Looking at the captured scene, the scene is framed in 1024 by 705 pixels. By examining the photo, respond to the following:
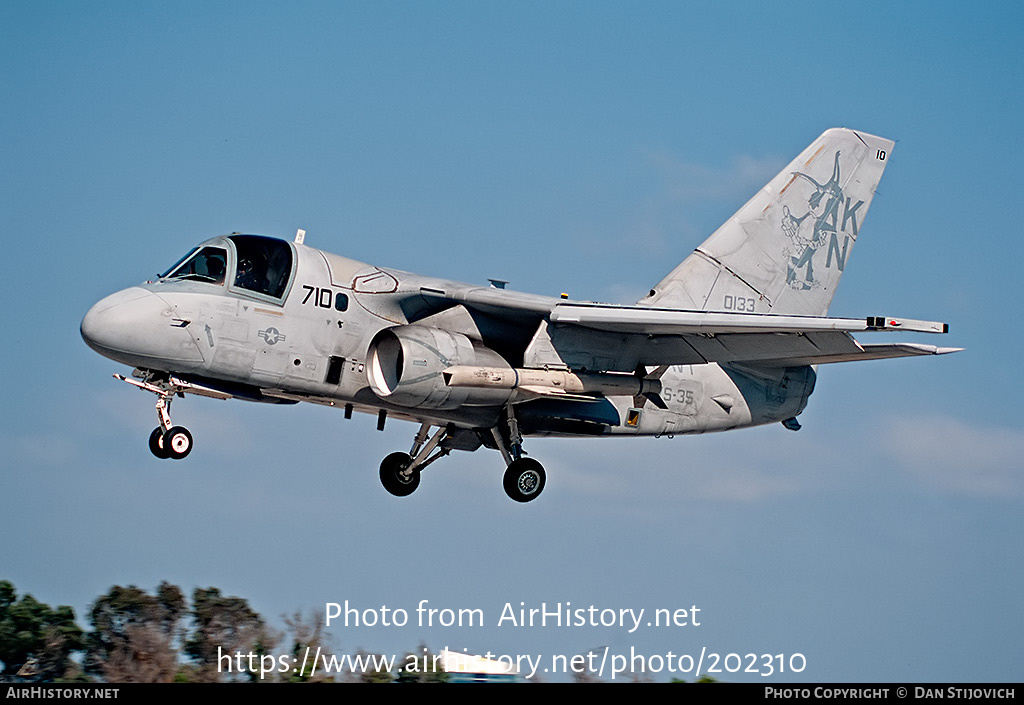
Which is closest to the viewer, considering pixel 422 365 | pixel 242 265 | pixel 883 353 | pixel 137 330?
pixel 137 330

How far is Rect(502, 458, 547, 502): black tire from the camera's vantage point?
1769 centimetres

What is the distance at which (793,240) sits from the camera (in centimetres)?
2034

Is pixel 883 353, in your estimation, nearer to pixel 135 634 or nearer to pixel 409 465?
pixel 409 465

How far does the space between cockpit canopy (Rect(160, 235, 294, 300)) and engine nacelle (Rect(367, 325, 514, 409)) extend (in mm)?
1452

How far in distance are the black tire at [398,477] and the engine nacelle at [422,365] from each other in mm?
2867

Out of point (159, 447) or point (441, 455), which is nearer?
point (159, 447)

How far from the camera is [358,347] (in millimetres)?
16344

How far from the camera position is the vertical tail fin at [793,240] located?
64.8 feet

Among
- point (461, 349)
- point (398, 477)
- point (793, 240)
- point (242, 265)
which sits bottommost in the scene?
point (398, 477)

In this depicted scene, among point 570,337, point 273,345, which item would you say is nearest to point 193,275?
point 273,345

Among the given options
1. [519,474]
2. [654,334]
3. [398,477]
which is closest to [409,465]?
[398,477]

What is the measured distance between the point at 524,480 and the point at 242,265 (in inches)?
193
